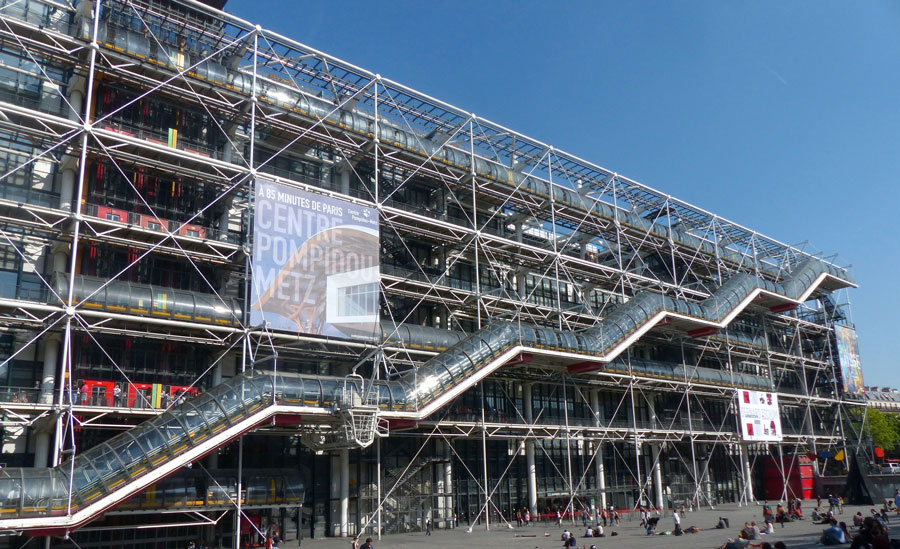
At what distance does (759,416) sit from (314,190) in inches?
1092

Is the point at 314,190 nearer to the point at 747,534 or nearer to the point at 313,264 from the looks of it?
the point at 313,264

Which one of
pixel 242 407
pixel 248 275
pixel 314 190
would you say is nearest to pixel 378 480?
pixel 242 407

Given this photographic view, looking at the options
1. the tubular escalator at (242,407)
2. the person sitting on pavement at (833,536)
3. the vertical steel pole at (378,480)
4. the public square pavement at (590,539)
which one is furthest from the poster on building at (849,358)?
the vertical steel pole at (378,480)

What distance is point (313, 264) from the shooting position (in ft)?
83.6

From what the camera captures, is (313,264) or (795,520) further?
(795,520)

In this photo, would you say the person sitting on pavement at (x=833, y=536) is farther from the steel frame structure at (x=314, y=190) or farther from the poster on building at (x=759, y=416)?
the poster on building at (x=759, y=416)

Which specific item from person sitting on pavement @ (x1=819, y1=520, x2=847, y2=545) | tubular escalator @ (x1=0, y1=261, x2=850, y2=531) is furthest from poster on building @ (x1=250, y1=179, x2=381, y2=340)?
person sitting on pavement @ (x1=819, y1=520, x2=847, y2=545)

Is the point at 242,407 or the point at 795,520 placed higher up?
the point at 242,407

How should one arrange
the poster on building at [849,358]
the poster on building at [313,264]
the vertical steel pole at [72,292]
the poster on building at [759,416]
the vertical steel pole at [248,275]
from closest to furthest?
the vertical steel pole at [72,292] → the vertical steel pole at [248,275] → the poster on building at [313,264] → the poster on building at [759,416] → the poster on building at [849,358]

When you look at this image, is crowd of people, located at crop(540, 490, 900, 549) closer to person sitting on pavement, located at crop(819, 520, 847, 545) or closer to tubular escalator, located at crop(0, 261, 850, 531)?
person sitting on pavement, located at crop(819, 520, 847, 545)

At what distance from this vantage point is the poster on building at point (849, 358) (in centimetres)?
4950

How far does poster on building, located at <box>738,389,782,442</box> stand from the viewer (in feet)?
129

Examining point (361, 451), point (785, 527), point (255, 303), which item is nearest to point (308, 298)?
point (255, 303)

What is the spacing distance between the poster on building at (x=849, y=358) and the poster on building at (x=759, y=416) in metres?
10.7
